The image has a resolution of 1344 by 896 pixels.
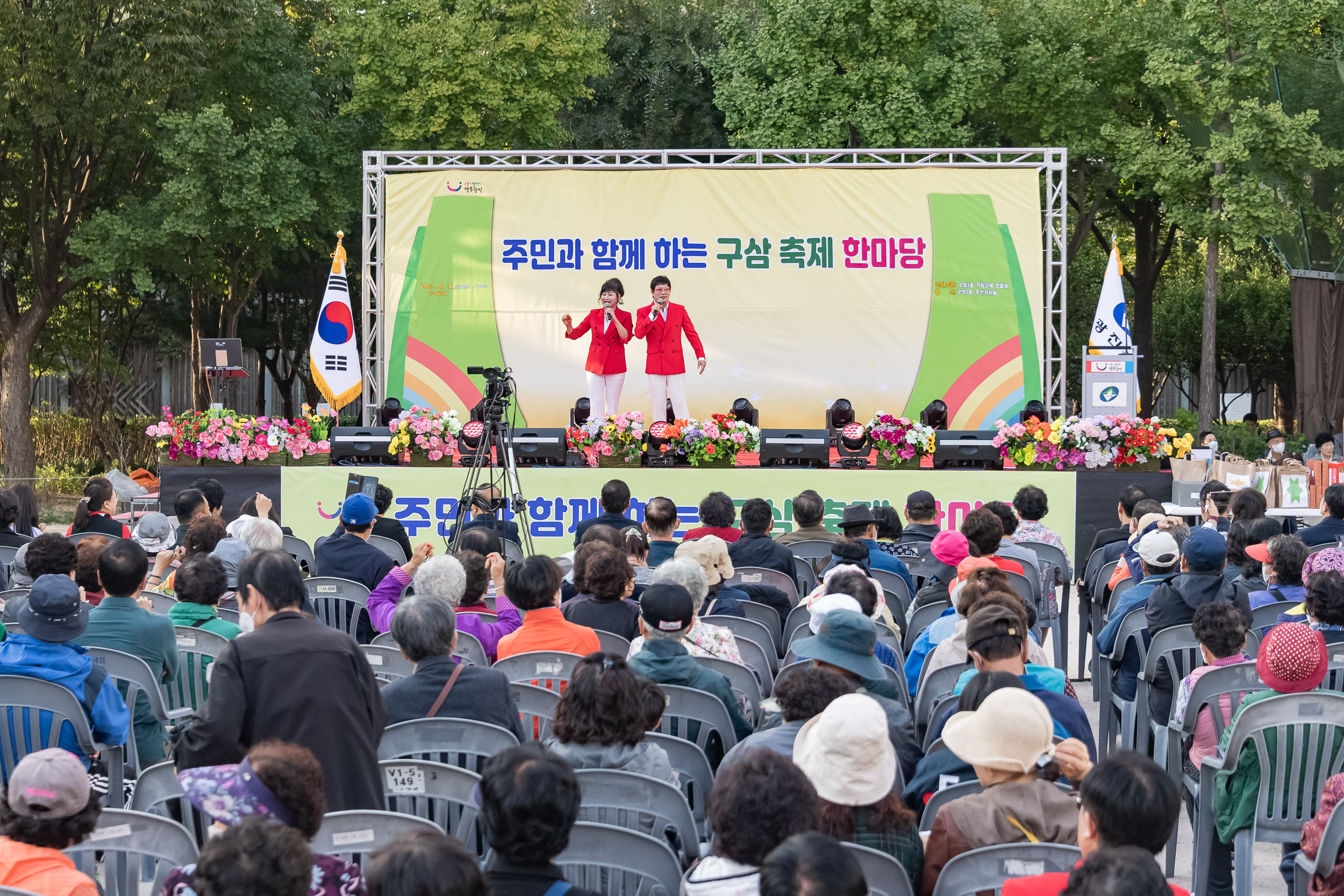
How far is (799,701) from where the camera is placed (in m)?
3.11

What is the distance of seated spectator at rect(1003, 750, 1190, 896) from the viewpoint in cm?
228

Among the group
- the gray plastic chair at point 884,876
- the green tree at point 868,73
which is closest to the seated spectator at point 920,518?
the gray plastic chair at point 884,876

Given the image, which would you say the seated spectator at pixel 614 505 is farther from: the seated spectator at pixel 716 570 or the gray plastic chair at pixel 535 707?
the gray plastic chair at pixel 535 707

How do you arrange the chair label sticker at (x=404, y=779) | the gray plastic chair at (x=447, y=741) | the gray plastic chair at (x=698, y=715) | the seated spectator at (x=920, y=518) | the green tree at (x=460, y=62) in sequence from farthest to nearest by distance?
the green tree at (x=460, y=62), the seated spectator at (x=920, y=518), the gray plastic chair at (x=698, y=715), the gray plastic chair at (x=447, y=741), the chair label sticker at (x=404, y=779)

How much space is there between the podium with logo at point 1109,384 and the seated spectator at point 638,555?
7.89 meters

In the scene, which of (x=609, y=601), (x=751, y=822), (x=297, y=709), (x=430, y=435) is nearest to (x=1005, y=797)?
(x=751, y=822)

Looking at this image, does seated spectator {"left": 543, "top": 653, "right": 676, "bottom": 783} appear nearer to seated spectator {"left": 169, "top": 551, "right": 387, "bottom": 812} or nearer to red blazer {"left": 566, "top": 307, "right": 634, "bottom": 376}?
seated spectator {"left": 169, "top": 551, "right": 387, "bottom": 812}

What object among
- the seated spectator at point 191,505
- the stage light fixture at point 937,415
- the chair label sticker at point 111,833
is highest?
the stage light fixture at point 937,415

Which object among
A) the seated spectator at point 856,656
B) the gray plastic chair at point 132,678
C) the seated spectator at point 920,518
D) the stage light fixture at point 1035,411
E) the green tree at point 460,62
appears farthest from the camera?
the green tree at point 460,62

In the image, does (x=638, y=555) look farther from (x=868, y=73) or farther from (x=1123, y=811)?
(x=868, y=73)

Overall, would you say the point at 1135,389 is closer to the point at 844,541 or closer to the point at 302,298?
the point at 844,541

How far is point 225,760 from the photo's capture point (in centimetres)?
320

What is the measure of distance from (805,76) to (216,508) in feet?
41.1

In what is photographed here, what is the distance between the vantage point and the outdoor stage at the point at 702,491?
1009 cm
